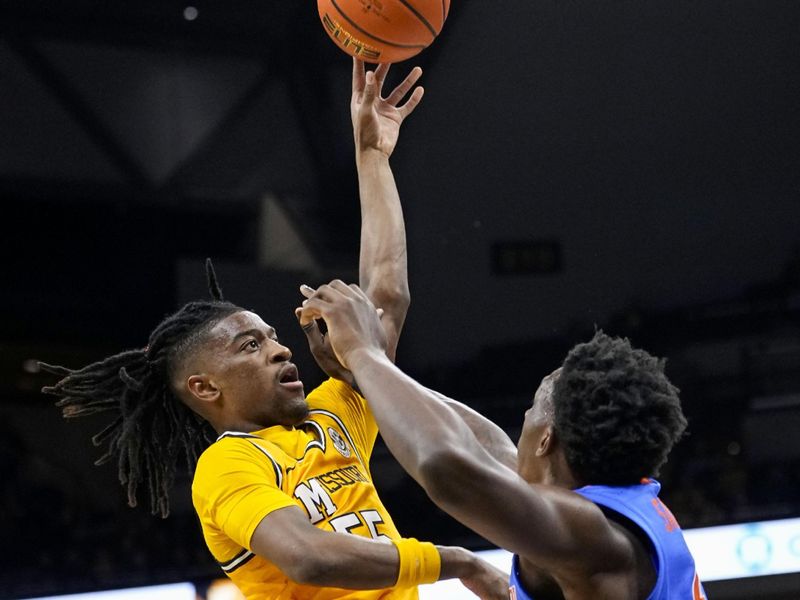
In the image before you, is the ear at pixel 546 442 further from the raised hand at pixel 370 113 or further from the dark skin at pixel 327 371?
the raised hand at pixel 370 113

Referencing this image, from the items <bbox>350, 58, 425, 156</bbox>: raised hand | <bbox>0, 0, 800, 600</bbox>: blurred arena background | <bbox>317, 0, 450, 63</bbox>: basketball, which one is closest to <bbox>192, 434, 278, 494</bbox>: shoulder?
<bbox>350, 58, 425, 156</bbox>: raised hand

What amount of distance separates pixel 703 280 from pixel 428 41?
16.1 feet

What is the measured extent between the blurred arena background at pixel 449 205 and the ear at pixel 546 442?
4.86 m

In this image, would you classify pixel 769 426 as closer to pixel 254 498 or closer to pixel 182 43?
pixel 182 43

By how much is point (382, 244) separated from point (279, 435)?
0.63 meters

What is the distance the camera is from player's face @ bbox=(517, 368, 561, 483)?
198 centimetres

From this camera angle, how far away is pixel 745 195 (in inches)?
300

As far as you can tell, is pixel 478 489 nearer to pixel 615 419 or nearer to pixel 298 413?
pixel 615 419

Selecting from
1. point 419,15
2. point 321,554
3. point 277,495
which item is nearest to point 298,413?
point 277,495

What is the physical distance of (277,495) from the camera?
7.54 feet

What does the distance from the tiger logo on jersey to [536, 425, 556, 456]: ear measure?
30.1 inches

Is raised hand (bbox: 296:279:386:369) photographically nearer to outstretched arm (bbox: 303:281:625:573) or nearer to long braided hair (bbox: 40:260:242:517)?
outstretched arm (bbox: 303:281:625:573)

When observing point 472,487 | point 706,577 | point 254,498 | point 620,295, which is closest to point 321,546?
point 254,498

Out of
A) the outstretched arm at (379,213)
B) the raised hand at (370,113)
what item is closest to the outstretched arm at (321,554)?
the outstretched arm at (379,213)
